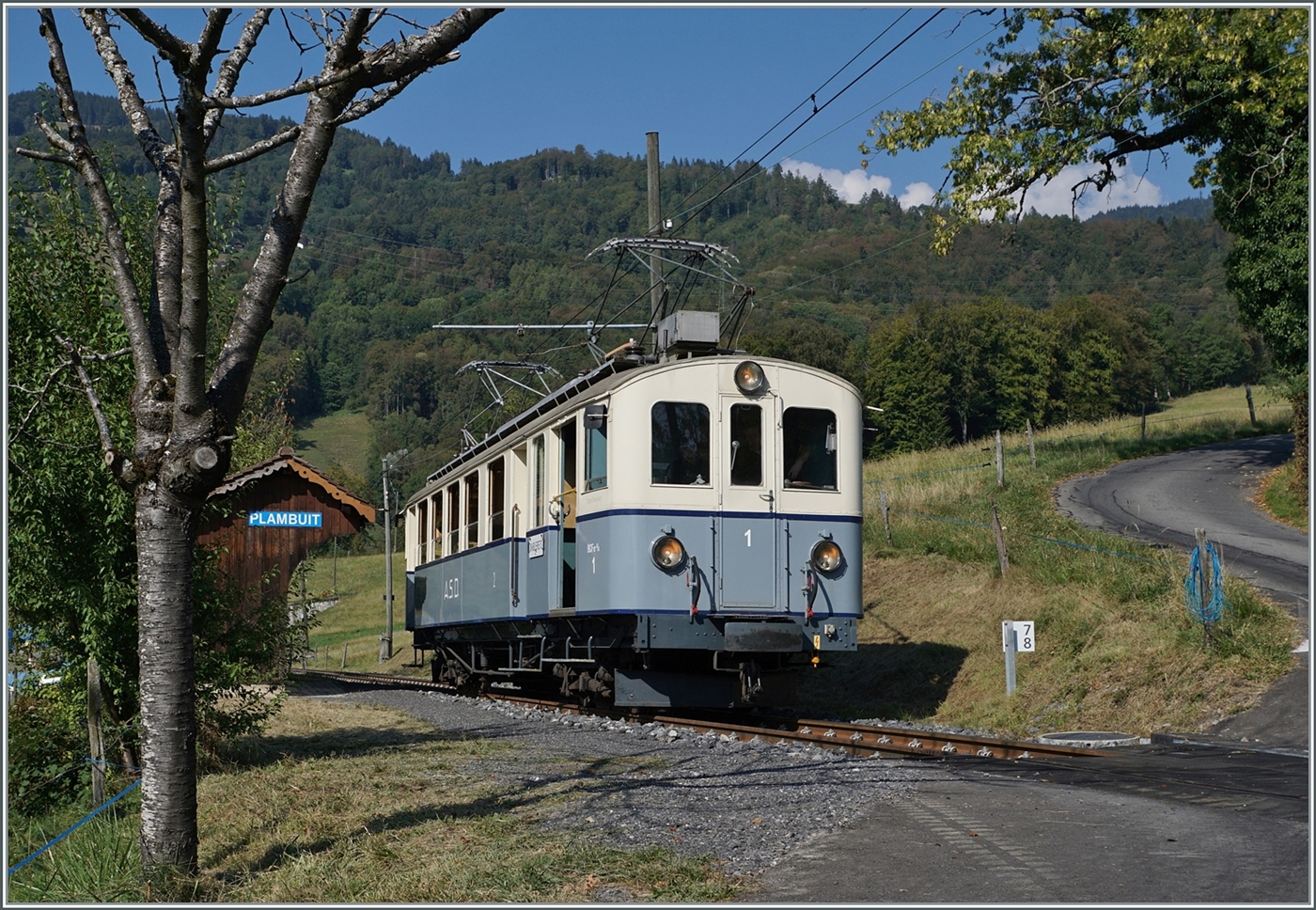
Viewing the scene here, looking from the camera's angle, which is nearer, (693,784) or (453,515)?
(693,784)

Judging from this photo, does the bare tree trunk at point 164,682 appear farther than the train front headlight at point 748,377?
No

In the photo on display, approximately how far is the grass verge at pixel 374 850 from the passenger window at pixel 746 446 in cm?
350

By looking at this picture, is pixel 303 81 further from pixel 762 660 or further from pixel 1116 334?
pixel 1116 334

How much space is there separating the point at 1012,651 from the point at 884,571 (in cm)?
638

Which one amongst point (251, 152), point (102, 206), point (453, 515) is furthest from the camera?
point (453, 515)

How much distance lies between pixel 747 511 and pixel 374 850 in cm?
608

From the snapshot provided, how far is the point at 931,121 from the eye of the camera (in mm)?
20016

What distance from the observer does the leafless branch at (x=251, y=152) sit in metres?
6.07

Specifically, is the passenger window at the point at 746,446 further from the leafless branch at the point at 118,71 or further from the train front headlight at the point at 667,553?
the leafless branch at the point at 118,71

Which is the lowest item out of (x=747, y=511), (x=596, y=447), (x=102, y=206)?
(x=747, y=511)

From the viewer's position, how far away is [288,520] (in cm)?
2141

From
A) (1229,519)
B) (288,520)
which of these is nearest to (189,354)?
Answer: (288,520)

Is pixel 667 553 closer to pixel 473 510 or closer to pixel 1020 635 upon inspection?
pixel 1020 635

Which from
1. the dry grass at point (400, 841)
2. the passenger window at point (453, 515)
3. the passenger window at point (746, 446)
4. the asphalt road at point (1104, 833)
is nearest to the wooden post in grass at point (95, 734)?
the dry grass at point (400, 841)
